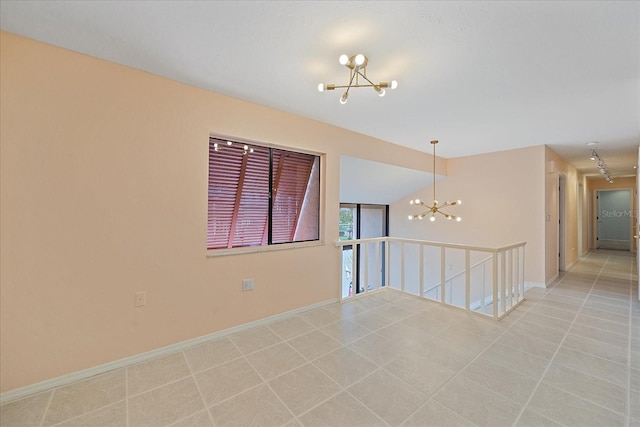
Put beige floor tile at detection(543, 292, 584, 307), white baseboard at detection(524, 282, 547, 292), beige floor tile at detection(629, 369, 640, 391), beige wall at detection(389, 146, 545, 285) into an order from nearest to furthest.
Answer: beige floor tile at detection(629, 369, 640, 391) → beige floor tile at detection(543, 292, 584, 307) → white baseboard at detection(524, 282, 547, 292) → beige wall at detection(389, 146, 545, 285)

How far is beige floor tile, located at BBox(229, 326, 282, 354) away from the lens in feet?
7.75

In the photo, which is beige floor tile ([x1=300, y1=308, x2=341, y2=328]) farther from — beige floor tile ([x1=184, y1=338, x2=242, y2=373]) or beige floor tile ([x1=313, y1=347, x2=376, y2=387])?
beige floor tile ([x1=184, y1=338, x2=242, y2=373])

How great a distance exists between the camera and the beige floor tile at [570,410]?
152cm

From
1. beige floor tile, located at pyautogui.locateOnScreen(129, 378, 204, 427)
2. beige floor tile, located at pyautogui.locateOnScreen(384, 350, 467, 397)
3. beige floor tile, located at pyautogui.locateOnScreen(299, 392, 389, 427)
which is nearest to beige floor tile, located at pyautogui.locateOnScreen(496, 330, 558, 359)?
beige floor tile, located at pyautogui.locateOnScreen(384, 350, 467, 397)

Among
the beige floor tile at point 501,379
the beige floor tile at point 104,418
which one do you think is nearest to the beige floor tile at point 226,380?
the beige floor tile at point 104,418

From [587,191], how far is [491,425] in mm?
10185

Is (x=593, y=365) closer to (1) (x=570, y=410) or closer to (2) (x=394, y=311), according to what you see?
(1) (x=570, y=410)

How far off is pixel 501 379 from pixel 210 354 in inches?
89.7

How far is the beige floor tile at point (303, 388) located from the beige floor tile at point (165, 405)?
0.52 metres

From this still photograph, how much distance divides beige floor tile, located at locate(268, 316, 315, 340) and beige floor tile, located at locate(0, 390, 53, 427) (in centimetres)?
164

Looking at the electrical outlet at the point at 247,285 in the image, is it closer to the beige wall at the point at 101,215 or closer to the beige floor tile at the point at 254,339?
the beige wall at the point at 101,215

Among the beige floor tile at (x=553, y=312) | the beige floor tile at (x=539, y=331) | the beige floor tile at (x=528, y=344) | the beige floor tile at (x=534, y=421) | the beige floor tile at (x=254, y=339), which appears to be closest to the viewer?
the beige floor tile at (x=534, y=421)

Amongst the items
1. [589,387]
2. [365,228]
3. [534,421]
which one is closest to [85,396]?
[534,421]

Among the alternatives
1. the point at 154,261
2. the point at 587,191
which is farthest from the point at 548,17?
the point at 587,191
